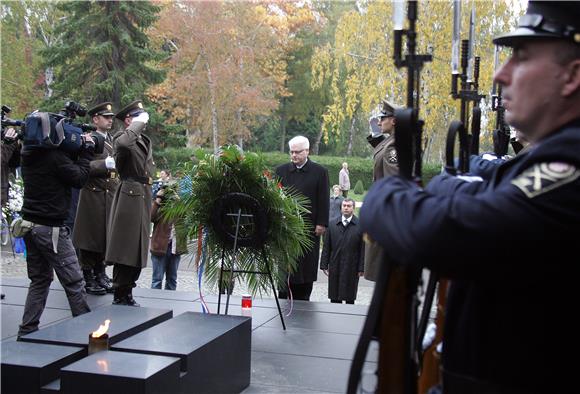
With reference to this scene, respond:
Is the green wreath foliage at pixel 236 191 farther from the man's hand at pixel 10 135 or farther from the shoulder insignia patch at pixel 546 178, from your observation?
the shoulder insignia patch at pixel 546 178

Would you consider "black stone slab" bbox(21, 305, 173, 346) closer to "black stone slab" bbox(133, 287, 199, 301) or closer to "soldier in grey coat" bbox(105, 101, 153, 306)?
"soldier in grey coat" bbox(105, 101, 153, 306)

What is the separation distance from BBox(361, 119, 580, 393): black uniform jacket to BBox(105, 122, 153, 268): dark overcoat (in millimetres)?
5931

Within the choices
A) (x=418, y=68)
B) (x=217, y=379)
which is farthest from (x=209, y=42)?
(x=418, y=68)

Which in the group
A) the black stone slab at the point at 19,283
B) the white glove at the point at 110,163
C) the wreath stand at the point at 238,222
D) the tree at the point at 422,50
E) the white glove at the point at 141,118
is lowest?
the black stone slab at the point at 19,283

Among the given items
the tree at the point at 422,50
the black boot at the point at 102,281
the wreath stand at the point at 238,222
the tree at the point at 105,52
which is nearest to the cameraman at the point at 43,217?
the wreath stand at the point at 238,222

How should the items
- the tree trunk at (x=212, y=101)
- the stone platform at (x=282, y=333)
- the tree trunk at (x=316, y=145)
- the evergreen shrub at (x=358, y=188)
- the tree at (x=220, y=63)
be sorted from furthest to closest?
the tree trunk at (x=316, y=145) → the evergreen shrub at (x=358, y=188) → the tree trunk at (x=212, y=101) → the tree at (x=220, y=63) → the stone platform at (x=282, y=333)

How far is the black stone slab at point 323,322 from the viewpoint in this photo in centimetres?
656

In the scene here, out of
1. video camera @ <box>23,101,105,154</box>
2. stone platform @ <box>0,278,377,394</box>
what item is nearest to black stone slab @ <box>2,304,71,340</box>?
stone platform @ <box>0,278,377,394</box>

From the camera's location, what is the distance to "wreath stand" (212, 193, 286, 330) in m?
6.00

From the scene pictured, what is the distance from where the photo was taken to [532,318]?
164 centimetres

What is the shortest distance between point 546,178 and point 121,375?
2.62 m

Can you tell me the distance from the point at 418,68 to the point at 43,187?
4.50 metres

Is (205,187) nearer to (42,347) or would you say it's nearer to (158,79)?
(42,347)

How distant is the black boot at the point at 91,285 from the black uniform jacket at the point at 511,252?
6.91 metres
